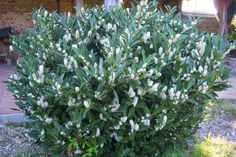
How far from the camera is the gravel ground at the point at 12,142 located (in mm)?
4155

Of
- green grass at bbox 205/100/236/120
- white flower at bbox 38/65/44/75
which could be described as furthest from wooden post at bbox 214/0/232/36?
white flower at bbox 38/65/44/75

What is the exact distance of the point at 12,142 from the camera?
4371 millimetres

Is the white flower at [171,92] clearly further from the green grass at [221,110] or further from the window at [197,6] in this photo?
the window at [197,6]

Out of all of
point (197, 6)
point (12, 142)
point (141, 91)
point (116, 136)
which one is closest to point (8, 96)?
point (12, 142)

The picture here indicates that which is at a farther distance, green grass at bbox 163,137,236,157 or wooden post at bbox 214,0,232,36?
wooden post at bbox 214,0,232,36

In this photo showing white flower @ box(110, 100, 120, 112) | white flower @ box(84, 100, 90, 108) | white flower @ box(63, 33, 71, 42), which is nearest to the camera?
white flower @ box(84, 100, 90, 108)

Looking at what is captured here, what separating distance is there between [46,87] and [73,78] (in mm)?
245

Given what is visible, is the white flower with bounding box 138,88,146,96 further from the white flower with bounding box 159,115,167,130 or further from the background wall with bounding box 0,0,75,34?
the background wall with bounding box 0,0,75,34

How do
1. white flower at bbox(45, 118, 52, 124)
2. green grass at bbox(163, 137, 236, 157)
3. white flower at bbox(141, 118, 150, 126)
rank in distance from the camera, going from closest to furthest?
1. white flower at bbox(141, 118, 150, 126)
2. white flower at bbox(45, 118, 52, 124)
3. green grass at bbox(163, 137, 236, 157)

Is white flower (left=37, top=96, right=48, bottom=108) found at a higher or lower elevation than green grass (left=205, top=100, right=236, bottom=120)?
higher

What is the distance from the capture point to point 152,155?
3.79 m

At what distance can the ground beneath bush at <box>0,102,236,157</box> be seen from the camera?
4.22 m

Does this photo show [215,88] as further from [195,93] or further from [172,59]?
[172,59]

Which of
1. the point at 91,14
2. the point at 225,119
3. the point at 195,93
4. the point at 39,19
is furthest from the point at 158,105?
the point at 225,119
